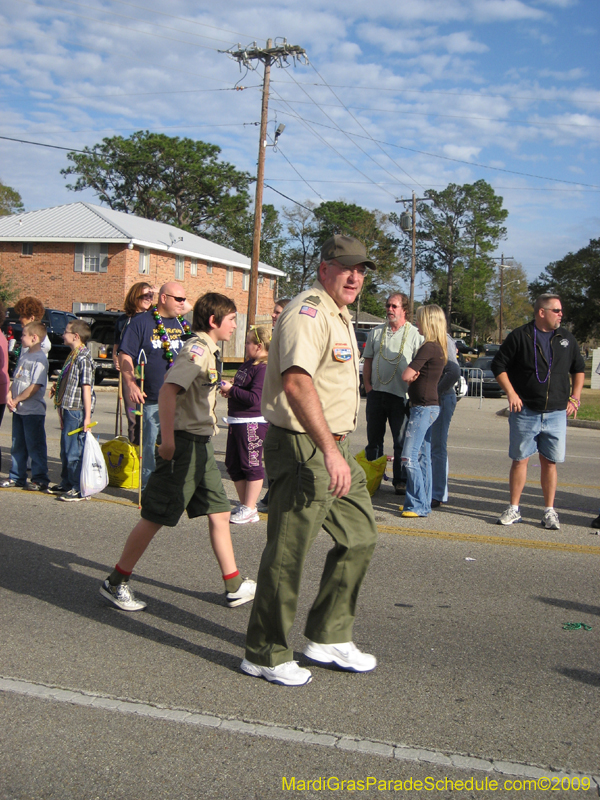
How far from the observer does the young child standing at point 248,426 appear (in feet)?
21.6

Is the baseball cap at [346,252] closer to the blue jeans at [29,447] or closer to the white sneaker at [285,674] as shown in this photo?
the white sneaker at [285,674]

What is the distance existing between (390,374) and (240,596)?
3763 millimetres

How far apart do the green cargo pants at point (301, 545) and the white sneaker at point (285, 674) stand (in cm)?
3

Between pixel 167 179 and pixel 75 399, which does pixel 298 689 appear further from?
pixel 167 179

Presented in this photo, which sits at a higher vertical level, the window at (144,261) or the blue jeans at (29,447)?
the window at (144,261)

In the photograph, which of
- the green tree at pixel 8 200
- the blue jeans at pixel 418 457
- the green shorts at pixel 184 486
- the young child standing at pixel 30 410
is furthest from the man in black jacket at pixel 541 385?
the green tree at pixel 8 200

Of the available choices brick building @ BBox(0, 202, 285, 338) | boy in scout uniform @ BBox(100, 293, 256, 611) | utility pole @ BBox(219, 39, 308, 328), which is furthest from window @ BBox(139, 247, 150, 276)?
boy in scout uniform @ BBox(100, 293, 256, 611)

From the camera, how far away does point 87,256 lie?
131 ft

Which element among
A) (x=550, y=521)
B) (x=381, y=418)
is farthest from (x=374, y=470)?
(x=550, y=521)

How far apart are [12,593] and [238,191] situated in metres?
64.6

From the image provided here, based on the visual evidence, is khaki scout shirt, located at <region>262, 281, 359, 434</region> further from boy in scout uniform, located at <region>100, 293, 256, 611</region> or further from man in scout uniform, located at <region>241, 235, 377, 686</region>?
boy in scout uniform, located at <region>100, 293, 256, 611</region>

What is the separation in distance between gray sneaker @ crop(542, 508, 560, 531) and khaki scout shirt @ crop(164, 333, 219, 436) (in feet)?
11.9

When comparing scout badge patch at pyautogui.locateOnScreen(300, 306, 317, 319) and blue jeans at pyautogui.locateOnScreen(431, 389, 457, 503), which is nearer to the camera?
scout badge patch at pyautogui.locateOnScreen(300, 306, 317, 319)

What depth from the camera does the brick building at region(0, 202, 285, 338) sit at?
129ft
